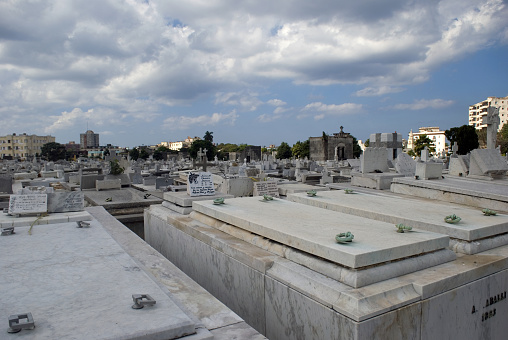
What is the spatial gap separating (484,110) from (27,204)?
110 meters

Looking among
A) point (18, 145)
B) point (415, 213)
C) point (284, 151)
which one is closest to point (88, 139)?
point (18, 145)

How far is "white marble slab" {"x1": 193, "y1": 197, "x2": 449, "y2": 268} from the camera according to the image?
2.63 metres

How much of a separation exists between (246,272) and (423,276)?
1.43 meters

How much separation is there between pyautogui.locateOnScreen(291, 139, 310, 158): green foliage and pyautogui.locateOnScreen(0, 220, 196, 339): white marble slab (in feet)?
201

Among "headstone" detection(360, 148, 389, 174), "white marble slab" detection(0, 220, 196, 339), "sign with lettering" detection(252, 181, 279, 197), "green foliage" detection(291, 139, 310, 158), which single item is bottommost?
"white marble slab" detection(0, 220, 196, 339)

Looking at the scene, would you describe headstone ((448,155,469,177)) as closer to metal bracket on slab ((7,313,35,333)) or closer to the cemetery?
the cemetery

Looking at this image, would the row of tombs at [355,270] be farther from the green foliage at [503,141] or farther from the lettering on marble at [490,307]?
the green foliage at [503,141]

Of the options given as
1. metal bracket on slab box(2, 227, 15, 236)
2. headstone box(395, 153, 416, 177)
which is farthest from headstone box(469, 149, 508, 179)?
metal bracket on slab box(2, 227, 15, 236)

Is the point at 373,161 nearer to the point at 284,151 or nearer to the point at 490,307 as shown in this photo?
the point at 490,307

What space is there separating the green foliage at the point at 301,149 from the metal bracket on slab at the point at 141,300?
62.3 meters

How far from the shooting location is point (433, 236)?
10.2 ft

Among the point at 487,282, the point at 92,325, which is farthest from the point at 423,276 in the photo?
the point at 92,325

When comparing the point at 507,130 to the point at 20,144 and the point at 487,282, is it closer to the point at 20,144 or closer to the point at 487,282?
the point at 487,282

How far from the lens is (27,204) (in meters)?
4.92
